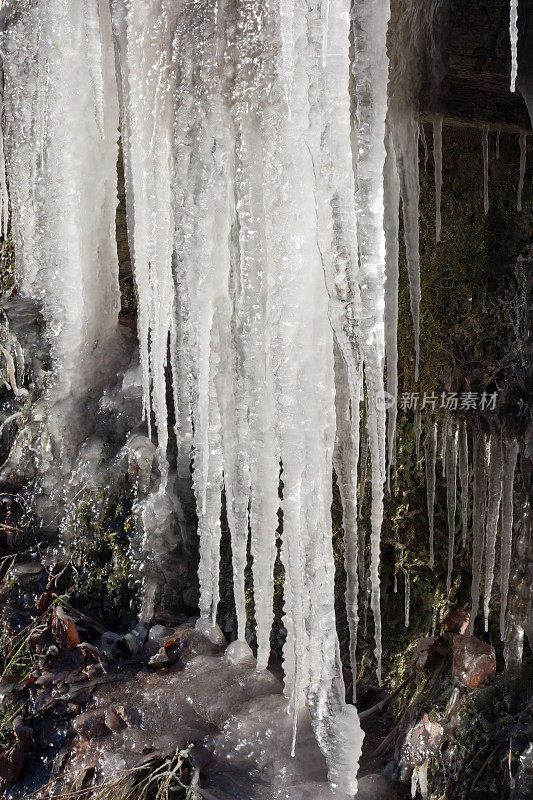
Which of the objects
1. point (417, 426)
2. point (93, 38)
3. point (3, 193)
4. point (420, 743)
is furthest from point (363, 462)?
point (3, 193)

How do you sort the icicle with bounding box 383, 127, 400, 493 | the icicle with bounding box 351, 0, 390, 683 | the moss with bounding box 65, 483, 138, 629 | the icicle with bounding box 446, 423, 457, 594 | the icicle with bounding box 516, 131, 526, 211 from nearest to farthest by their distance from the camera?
A: the icicle with bounding box 351, 0, 390, 683, the icicle with bounding box 383, 127, 400, 493, the icicle with bounding box 516, 131, 526, 211, the icicle with bounding box 446, 423, 457, 594, the moss with bounding box 65, 483, 138, 629

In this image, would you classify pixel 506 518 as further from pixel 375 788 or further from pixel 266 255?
pixel 266 255

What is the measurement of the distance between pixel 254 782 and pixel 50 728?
875 millimetres

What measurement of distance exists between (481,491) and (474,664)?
57 centimetres

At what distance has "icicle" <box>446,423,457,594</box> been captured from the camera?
232 centimetres

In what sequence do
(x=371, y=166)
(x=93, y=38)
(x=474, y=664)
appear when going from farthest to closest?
(x=93, y=38) < (x=474, y=664) < (x=371, y=166)

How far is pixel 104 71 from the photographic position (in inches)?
103

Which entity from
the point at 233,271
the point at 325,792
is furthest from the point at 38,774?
the point at 233,271

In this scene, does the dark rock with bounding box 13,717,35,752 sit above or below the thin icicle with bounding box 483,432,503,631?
below

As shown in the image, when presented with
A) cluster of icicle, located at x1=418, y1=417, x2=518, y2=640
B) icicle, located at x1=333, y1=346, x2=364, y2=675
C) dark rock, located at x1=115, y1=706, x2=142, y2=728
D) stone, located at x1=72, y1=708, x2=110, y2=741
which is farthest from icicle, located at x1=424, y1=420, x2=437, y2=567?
stone, located at x1=72, y1=708, x2=110, y2=741

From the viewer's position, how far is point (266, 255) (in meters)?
2.00

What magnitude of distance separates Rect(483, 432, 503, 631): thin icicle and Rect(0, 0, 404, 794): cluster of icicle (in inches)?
17.1

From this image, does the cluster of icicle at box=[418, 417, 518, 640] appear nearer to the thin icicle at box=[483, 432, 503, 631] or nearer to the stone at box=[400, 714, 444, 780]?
the thin icicle at box=[483, 432, 503, 631]

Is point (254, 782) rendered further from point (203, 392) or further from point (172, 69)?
point (172, 69)
